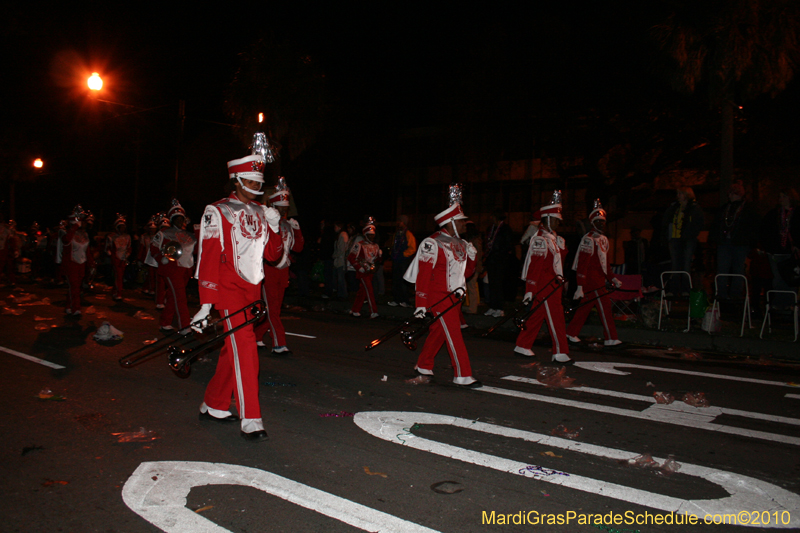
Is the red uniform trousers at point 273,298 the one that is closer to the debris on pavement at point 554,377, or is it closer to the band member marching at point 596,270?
the debris on pavement at point 554,377

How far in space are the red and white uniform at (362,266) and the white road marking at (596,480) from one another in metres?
7.54

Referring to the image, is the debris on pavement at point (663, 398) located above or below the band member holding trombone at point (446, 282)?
below

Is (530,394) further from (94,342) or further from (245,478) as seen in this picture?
(94,342)

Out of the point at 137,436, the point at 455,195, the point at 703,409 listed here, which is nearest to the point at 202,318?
the point at 137,436

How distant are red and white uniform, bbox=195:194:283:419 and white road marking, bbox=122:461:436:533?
0.76m

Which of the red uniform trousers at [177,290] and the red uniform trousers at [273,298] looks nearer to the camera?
the red uniform trousers at [273,298]

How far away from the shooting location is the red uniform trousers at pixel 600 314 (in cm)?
899

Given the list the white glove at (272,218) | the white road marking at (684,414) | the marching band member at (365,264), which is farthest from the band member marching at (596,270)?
the white glove at (272,218)

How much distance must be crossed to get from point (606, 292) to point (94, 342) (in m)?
7.90

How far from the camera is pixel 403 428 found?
16.1 ft

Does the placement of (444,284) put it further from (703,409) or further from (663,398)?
(703,409)

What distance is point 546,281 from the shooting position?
7.98m

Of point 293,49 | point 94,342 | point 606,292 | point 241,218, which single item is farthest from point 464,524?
point 293,49

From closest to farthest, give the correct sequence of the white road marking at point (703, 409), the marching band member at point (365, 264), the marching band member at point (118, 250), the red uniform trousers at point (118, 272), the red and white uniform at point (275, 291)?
the white road marking at point (703, 409) < the red and white uniform at point (275, 291) < the marching band member at point (365, 264) < the red uniform trousers at point (118, 272) < the marching band member at point (118, 250)
